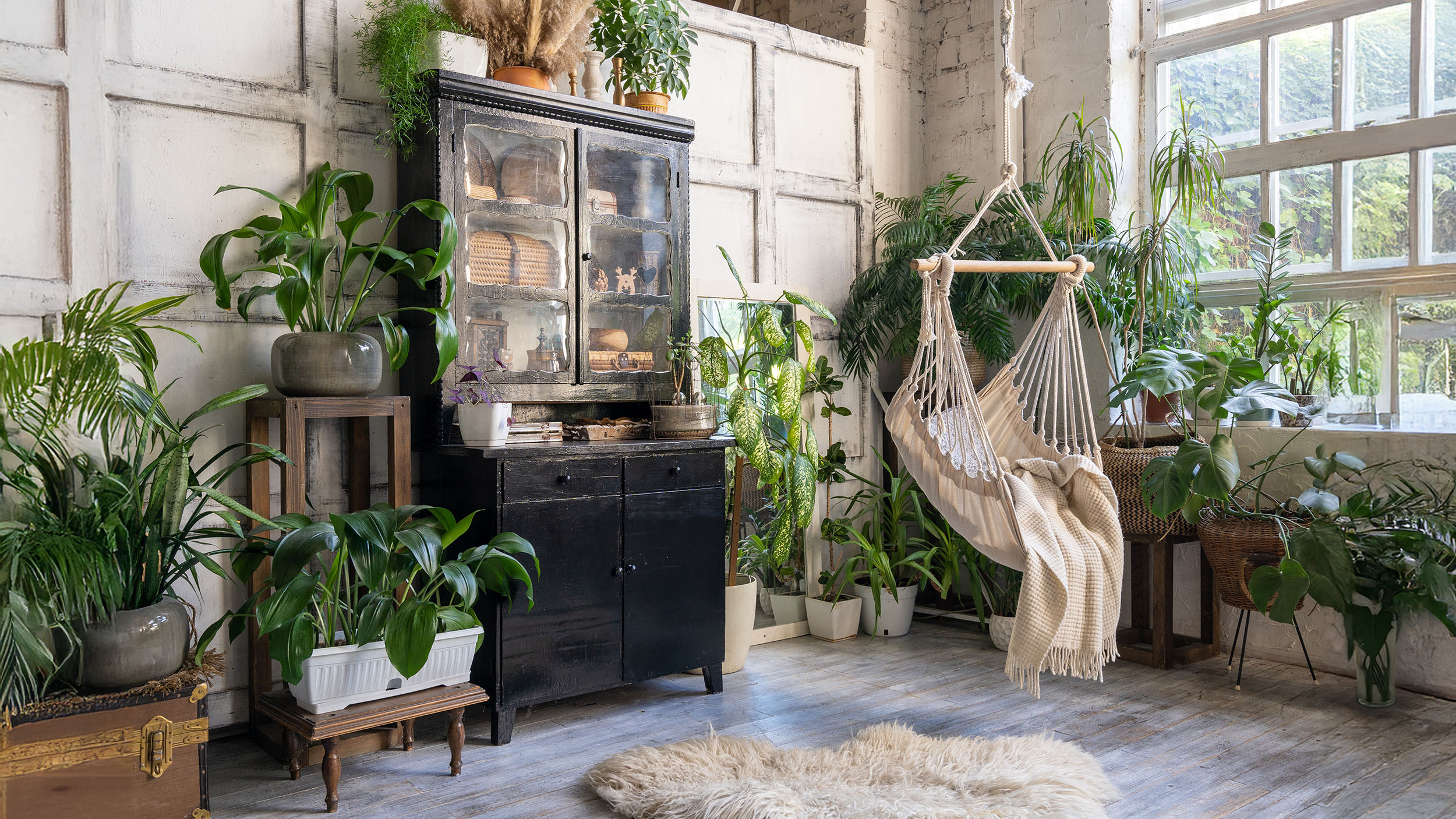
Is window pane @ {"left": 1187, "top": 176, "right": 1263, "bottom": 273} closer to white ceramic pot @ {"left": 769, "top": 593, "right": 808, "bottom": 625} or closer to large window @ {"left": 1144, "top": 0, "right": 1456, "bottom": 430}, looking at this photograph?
large window @ {"left": 1144, "top": 0, "right": 1456, "bottom": 430}

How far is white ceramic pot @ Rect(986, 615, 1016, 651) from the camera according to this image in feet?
13.6

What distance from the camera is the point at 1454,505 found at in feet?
11.1

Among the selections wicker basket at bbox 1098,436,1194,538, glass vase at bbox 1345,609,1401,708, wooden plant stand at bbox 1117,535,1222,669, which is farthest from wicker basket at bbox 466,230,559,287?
glass vase at bbox 1345,609,1401,708

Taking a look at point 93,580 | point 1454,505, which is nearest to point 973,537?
point 1454,505

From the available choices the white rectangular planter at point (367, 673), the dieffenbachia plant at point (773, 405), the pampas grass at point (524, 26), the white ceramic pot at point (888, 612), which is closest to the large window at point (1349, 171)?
the white ceramic pot at point (888, 612)

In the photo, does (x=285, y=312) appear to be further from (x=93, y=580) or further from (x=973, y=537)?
(x=973, y=537)

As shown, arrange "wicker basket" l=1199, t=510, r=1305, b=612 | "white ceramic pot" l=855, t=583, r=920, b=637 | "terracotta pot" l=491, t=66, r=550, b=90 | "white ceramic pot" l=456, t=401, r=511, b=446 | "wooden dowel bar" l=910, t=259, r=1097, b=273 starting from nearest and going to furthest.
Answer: "wooden dowel bar" l=910, t=259, r=1097, b=273
"white ceramic pot" l=456, t=401, r=511, b=446
"terracotta pot" l=491, t=66, r=550, b=90
"wicker basket" l=1199, t=510, r=1305, b=612
"white ceramic pot" l=855, t=583, r=920, b=637

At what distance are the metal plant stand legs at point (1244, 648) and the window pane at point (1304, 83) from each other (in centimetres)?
199

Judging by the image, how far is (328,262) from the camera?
10.9 ft

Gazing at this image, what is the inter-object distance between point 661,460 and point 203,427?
1.46 meters

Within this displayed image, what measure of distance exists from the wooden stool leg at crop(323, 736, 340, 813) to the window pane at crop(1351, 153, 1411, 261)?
13.3 ft

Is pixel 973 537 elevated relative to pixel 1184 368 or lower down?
lower down

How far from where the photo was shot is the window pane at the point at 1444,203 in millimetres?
3674

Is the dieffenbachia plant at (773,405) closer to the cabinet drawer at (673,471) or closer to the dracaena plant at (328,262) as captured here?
the cabinet drawer at (673,471)
